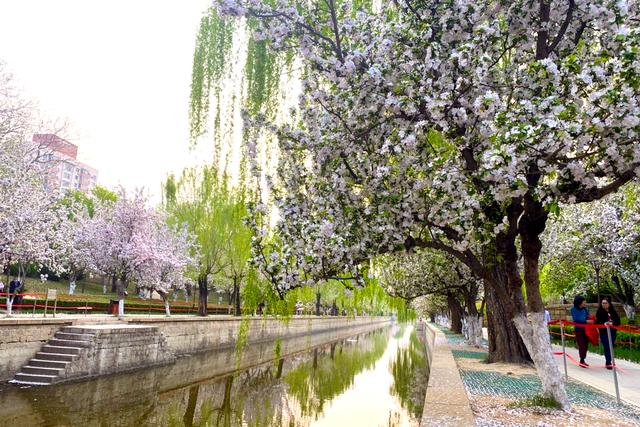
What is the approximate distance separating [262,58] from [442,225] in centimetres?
518

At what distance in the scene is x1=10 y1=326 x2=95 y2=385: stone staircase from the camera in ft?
37.9

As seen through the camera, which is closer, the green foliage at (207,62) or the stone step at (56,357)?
the green foliage at (207,62)

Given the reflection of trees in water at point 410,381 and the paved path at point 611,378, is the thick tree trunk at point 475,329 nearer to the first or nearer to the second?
the reflection of trees in water at point 410,381

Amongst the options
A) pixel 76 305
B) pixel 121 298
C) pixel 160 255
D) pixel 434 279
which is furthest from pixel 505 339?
pixel 76 305

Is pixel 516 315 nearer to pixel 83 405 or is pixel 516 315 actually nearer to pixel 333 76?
pixel 333 76

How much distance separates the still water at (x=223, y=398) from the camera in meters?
9.34

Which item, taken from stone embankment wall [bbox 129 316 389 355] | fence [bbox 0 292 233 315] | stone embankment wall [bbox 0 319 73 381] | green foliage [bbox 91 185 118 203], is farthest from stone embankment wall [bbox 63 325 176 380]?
green foliage [bbox 91 185 118 203]

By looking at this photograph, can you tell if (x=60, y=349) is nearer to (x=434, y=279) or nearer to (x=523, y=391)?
(x=523, y=391)

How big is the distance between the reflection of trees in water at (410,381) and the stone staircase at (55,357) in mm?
8795

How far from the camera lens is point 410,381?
1583cm

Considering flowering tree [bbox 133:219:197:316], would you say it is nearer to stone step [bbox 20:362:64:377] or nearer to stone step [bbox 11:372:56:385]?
stone step [bbox 20:362:64:377]

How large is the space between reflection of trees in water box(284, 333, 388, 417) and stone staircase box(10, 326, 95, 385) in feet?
19.6

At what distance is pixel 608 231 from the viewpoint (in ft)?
63.7

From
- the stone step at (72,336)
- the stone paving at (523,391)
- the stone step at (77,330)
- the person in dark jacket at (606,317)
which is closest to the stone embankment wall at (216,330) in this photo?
the stone step at (77,330)
